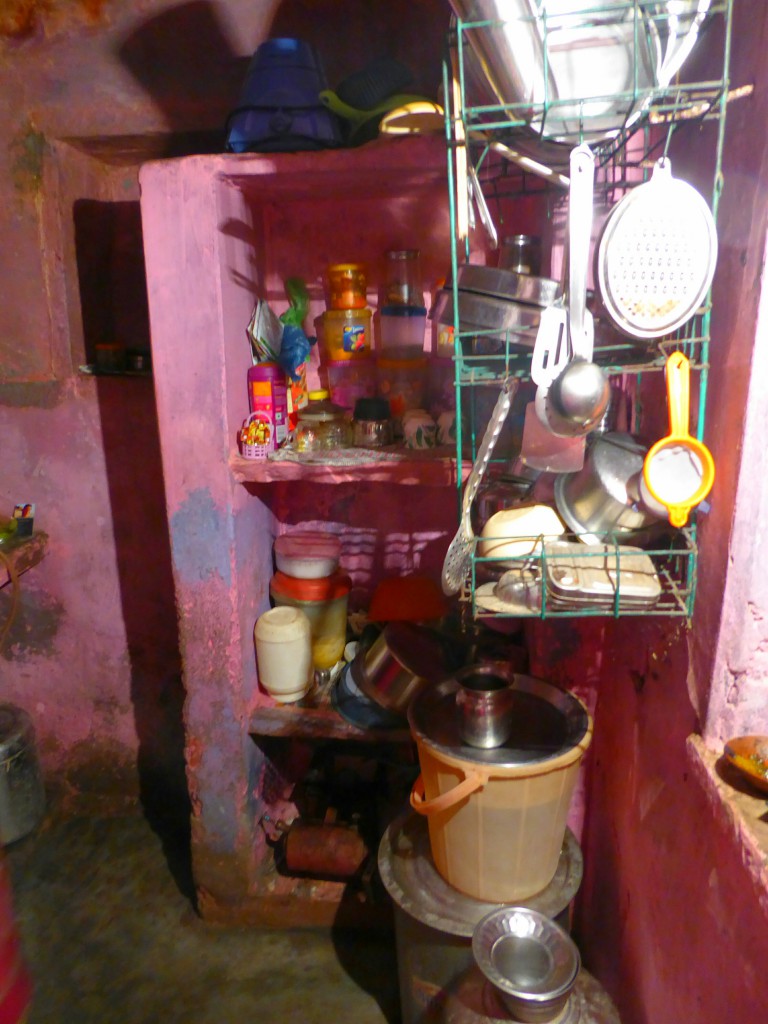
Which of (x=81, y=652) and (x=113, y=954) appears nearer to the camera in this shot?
(x=113, y=954)

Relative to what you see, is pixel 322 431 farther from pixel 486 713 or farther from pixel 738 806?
pixel 738 806

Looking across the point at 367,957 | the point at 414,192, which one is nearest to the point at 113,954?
the point at 367,957

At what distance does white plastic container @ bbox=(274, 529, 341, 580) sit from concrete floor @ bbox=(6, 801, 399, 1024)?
92cm

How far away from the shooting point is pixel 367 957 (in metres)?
1.59

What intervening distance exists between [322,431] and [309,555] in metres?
0.33

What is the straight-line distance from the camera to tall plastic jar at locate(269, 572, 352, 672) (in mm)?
1611

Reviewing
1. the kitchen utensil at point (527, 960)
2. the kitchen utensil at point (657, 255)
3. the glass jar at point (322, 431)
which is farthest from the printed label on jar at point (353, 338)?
the kitchen utensil at point (527, 960)

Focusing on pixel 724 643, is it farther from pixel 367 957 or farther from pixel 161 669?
pixel 161 669

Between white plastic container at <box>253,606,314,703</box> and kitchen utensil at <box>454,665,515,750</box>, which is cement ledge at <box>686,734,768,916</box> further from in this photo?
white plastic container at <box>253,606,314,703</box>

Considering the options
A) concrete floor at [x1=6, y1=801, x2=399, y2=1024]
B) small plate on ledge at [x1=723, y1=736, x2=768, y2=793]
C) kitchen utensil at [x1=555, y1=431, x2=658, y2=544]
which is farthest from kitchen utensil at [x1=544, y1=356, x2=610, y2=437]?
concrete floor at [x1=6, y1=801, x2=399, y2=1024]

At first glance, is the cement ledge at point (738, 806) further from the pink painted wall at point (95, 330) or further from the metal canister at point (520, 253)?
the pink painted wall at point (95, 330)

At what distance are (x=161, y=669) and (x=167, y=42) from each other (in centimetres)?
165

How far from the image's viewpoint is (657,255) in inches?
32.0

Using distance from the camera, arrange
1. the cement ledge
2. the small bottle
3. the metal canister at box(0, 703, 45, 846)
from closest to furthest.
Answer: the cement ledge → the small bottle → the metal canister at box(0, 703, 45, 846)
